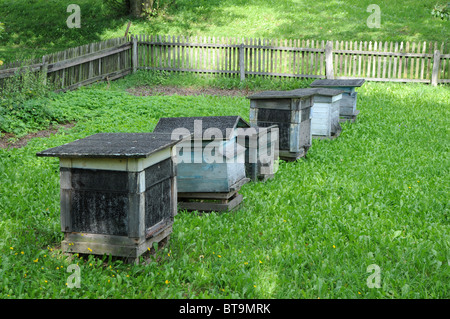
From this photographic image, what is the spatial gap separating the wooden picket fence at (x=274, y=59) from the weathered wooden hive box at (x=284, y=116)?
28.4 feet

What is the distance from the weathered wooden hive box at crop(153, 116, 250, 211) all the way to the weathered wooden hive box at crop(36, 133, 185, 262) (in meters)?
1.14

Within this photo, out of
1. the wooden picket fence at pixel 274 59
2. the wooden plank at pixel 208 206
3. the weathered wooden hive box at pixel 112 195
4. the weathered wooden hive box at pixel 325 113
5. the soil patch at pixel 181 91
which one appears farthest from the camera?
the wooden picket fence at pixel 274 59

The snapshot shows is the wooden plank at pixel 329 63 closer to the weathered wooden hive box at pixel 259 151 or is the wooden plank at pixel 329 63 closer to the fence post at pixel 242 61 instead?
the fence post at pixel 242 61

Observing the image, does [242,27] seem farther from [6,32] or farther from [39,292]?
[39,292]

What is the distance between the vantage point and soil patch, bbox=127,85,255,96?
55.2 feet

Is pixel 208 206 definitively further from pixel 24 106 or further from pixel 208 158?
pixel 24 106

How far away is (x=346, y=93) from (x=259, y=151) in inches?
204

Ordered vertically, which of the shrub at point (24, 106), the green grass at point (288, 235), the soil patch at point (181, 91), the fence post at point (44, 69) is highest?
the fence post at point (44, 69)

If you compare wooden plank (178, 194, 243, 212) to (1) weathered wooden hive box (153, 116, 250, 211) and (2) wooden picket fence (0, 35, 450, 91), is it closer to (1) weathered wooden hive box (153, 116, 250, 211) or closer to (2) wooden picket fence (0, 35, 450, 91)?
(1) weathered wooden hive box (153, 116, 250, 211)

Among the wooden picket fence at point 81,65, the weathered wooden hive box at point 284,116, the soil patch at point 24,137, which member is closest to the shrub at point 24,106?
the soil patch at point 24,137

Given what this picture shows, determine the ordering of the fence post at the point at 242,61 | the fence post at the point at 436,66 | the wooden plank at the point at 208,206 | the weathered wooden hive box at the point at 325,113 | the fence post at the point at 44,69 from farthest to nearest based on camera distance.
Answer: the fence post at the point at 242,61, the fence post at the point at 436,66, the fence post at the point at 44,69, the weathered wooden hive box at the point at 325,113, the wooden plank at the point at 208,206

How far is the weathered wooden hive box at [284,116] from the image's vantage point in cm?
939

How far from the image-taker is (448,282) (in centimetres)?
513
